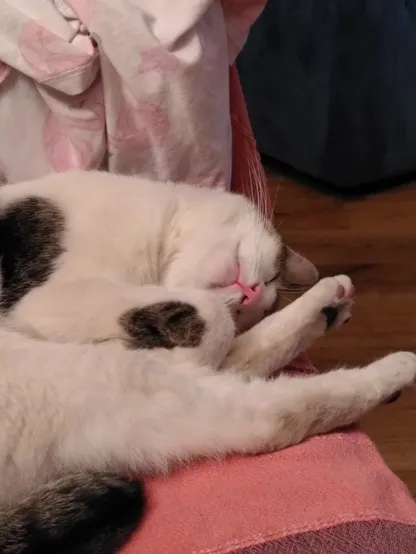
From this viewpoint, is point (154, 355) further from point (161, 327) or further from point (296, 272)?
point (296, 272)

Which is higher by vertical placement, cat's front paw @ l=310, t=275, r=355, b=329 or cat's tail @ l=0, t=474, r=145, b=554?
cat's tail @ l=0, t=474, r=145, b=554

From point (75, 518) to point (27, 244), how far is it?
0.47m

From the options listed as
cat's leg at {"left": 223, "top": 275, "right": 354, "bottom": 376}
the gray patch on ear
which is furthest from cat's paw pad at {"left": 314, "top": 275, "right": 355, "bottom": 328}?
the gray patch on ear

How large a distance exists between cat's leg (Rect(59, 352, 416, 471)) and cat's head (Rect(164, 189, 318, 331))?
23cm

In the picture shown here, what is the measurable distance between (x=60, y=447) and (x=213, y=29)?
740 mm

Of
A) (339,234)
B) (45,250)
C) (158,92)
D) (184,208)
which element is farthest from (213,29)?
(339,234)

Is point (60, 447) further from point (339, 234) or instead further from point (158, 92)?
point (339, 234)

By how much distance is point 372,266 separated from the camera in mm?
2217

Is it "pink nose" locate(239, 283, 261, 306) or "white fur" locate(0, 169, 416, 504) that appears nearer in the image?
"white fur" locate(0, 169, 416, 504)

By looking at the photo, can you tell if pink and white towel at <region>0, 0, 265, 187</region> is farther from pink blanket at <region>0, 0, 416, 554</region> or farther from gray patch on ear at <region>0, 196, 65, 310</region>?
gray patch on ear at <region>0, 196, 65, 310</region>

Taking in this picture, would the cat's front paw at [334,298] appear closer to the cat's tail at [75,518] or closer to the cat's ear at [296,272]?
the cat's ear at [296,272]

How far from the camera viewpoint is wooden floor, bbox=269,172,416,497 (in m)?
1.74

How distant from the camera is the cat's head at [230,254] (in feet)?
3.72

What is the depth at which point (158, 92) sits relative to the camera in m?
1.17
